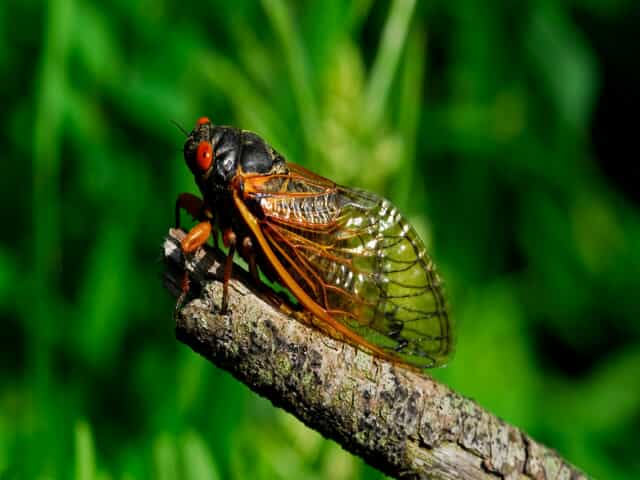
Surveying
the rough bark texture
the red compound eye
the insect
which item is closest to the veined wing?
the insect

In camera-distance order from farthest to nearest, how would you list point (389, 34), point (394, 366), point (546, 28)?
1. point (546, 28)
2. point (389, 34)
3. point (394, 366)

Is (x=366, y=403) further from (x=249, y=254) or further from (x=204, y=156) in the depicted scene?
(x=204, y=156)

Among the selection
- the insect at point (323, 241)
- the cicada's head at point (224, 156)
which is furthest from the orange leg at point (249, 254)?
the cicada's head at point (224, 156)

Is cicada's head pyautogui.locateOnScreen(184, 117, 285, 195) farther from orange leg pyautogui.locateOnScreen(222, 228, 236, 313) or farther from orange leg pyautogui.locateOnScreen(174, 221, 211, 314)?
orange leg pyautogui.locateOnScreen(174, 221, 211, 314)

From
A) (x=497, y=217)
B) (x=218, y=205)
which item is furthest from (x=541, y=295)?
(x=218, y=205)

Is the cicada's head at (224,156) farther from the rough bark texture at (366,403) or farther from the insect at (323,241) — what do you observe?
the rough bark texture at (366,403)

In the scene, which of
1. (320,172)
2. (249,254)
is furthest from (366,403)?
(320,172)

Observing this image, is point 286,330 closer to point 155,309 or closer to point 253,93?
point 253,93
